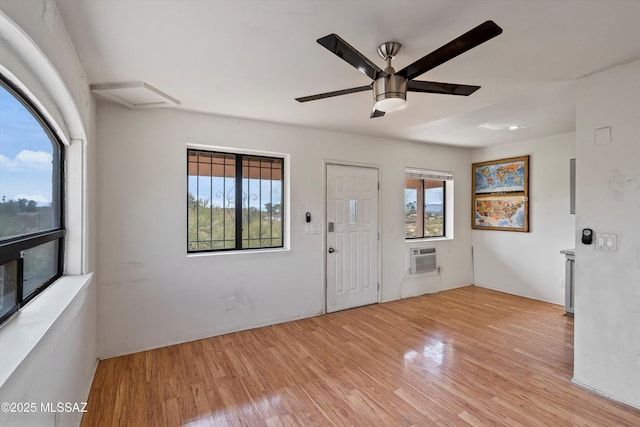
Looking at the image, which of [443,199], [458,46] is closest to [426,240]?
[443,199]

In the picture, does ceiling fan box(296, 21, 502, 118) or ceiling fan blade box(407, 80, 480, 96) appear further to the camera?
ceiling fan blade box(407, 80, 480, 96)

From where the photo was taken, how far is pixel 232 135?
3.29 m

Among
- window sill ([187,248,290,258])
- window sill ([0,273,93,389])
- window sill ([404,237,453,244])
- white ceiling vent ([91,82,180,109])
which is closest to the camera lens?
window sill ([0,273,93,389])

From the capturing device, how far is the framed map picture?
4.56 metres

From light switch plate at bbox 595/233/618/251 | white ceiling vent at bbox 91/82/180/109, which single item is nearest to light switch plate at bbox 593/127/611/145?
light switch plate at bbox 595/233/618/251

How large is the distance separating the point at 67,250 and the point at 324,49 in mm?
2163

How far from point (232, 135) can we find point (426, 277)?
Result: 11.7 feet

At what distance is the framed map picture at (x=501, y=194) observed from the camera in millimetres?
4559

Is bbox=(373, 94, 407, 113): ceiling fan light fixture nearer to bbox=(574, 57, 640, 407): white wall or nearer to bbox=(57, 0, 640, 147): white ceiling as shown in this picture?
bbox=(57, 0, 640, 147): white ceiling

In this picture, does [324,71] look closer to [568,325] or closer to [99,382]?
[99,382]

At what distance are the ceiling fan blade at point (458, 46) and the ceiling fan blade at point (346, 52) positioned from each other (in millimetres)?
188

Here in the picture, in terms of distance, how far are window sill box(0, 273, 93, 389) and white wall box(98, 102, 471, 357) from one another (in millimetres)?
1073

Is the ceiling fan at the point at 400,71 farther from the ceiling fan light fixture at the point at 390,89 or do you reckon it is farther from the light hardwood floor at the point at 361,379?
the light hardwood floor at the point at 361,379

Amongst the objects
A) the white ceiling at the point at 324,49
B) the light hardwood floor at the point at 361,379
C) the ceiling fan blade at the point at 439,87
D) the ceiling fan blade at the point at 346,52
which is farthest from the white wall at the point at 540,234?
the ceiling fan blade at the point at 346,52
